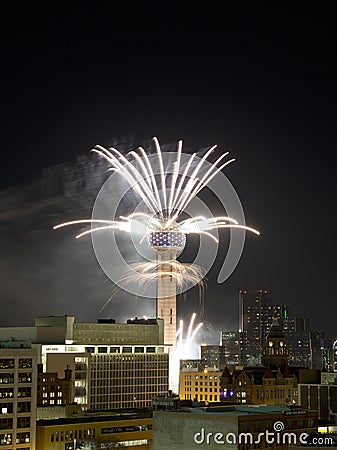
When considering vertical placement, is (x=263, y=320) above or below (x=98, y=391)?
above

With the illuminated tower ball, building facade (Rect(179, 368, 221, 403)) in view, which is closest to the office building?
the illuminated tower ball

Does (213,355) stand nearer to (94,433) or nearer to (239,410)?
(94,433)

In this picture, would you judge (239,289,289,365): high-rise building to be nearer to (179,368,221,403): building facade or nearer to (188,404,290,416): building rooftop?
(179,368,221,403): building facade

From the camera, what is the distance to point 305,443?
127 ft

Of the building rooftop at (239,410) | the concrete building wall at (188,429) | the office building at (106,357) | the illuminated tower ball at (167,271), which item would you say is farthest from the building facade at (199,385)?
the concrete building wall at (188,429)

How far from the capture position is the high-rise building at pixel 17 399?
5203 cm

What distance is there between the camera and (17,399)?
53.5m

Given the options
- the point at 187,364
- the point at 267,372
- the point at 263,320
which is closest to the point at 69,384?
the point at 267,372

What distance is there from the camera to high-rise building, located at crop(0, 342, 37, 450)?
52.0 meters

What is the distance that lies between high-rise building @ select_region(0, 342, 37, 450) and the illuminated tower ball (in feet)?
87.7

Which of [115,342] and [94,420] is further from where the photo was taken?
[115,342]

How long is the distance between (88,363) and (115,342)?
5.81m

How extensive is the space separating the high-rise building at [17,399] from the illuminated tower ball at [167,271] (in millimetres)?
26730

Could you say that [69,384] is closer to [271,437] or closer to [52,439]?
[52,439]
